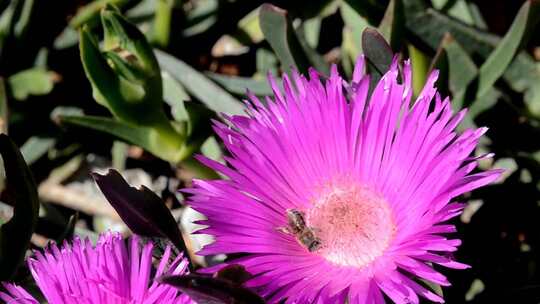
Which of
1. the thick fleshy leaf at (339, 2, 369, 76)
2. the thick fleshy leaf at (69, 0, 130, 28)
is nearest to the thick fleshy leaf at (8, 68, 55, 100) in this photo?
the thick fleshy leaf at (69, 0, 130, 28)

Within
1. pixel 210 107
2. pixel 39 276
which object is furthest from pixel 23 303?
pixel 210 107

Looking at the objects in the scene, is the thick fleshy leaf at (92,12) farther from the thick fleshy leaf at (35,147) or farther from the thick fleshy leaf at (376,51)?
the thick fleshy leaf at (376,51)

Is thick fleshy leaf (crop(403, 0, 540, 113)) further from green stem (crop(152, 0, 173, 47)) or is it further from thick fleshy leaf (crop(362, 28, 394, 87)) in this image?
green stem (crop(152, 0, 173, 47))

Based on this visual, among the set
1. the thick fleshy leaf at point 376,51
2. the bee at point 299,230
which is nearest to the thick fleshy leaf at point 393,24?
the thick fleshy leaf at point 376,51

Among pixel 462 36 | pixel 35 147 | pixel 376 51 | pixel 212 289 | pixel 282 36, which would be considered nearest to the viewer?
pixel 212 289

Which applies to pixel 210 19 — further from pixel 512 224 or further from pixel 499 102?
pixel 512 224

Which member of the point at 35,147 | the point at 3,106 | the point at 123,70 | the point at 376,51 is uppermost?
the point at 376,51

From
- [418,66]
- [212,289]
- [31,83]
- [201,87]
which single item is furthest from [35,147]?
[212,289]

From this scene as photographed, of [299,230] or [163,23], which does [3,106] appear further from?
[299,230]
